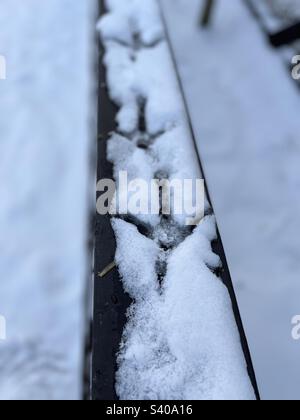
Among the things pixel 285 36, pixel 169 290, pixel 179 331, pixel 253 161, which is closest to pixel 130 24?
pixel 285 36

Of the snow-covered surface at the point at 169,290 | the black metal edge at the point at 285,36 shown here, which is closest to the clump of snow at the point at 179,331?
the snow-covered surface at the point at 169,290

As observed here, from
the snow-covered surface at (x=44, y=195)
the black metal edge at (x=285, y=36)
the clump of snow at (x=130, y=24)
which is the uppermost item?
the clump of snow at (x=130, y=24)

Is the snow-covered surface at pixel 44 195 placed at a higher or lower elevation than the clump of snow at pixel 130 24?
lower

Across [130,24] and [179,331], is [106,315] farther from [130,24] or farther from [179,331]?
[130,24]

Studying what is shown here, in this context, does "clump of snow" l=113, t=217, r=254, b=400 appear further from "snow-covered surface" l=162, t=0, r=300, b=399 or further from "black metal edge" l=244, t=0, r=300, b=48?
"black metal edge" l=244, t=0, r=300, b=48

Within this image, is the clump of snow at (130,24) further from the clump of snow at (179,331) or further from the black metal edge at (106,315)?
the clump of snow at (179,331)

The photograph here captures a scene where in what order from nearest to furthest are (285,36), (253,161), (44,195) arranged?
(285,36) < (253,161) < (44,195)
